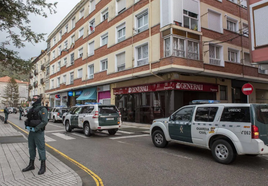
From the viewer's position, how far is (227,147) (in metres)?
5.34

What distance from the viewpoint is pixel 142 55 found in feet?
54.2

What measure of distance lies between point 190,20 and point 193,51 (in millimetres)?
2335

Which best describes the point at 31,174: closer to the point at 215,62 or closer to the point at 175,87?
the point at 175,87

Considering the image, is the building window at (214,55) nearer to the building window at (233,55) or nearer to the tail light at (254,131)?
the building window at (233,55)

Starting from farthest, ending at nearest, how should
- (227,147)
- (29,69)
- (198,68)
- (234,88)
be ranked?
(234,88) → (198,68) → (29,69) → (227,147)

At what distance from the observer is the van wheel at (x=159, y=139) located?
24.2 ft

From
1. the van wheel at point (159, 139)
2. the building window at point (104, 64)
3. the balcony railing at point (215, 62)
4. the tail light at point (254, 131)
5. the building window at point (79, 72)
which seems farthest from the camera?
the building window at point (79, 72)

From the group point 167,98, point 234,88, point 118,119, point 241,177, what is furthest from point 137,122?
point 241,177

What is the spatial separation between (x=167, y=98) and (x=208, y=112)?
8606 millimetres

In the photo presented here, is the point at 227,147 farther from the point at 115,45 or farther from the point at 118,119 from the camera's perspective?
the point at 115,45

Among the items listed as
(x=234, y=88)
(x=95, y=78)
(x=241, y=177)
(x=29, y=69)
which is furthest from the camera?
(x=95, y=78)

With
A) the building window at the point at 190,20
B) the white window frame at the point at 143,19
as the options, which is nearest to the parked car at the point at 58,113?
the white window frame at the point at 143,19

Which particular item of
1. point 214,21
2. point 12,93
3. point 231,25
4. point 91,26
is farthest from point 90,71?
point 12,93

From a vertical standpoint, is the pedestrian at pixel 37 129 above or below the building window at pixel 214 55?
below
